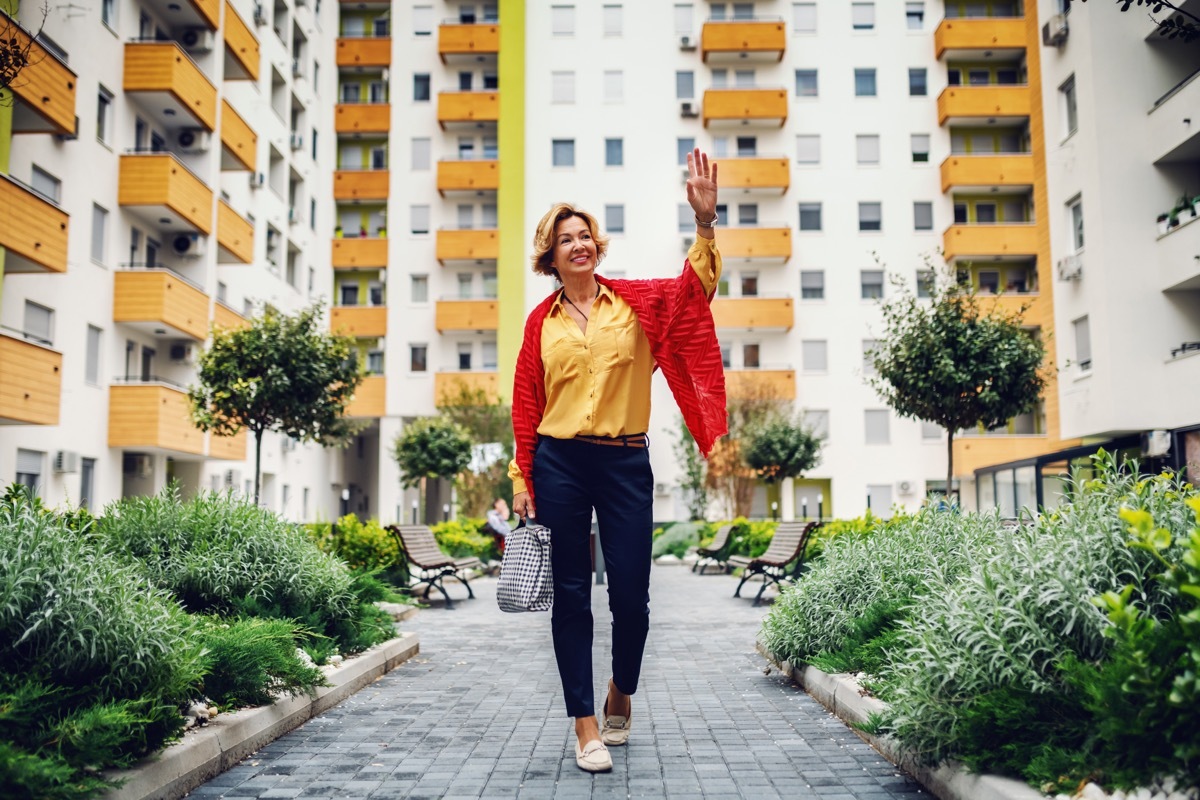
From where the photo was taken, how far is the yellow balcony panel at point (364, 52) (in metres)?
49.4

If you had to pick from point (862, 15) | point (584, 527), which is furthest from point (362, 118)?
point (584, 527)

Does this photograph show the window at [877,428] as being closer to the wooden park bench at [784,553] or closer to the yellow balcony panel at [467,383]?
the yellow balcony panel at [467,383]

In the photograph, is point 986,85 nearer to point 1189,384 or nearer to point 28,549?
point 1189,384

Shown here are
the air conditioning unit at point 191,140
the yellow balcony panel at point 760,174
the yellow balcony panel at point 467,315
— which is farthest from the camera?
the yellow balcony panel at point 760,174

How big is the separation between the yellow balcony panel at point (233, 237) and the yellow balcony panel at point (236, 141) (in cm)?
134

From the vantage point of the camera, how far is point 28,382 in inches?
840

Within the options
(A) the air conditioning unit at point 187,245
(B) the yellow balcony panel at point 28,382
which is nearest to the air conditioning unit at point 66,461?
(B) the yellow balcony panel at point 28,382

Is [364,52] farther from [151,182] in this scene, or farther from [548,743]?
[548,743]

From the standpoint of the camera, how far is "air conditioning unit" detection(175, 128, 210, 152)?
32.2 m

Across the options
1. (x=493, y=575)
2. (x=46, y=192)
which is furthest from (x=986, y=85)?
(x=46, y=192)

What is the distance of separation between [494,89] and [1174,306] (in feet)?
107

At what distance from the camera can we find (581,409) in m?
5.03

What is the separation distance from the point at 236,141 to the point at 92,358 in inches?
368

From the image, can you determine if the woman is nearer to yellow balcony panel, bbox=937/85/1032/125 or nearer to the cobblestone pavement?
the cobblestone pavement
